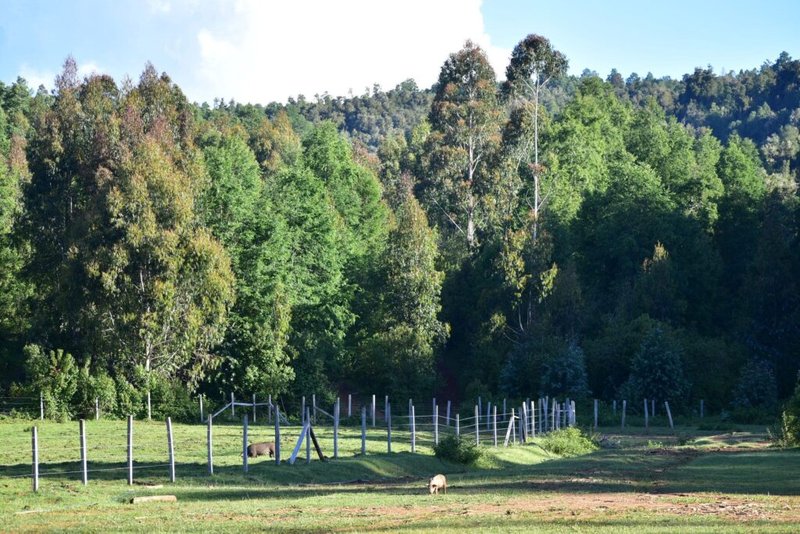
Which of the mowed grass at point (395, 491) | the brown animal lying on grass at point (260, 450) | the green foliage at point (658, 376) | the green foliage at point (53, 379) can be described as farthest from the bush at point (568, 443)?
the green foliage at point (53, 379)

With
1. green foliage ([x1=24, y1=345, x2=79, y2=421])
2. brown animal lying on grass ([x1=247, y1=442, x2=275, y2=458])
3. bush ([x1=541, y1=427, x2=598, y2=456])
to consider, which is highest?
green foliage ([x1=24, y1=345, x2=79, y2=421])

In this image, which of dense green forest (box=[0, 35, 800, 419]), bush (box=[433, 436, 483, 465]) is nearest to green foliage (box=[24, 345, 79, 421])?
dense green forest (box=[0, 35, 800, 419])

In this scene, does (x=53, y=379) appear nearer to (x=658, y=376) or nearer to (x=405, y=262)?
(x=405, y=262)

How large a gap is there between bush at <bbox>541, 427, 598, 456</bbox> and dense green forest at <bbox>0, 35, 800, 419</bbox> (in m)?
21.6

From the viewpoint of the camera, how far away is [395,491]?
29.6 metres

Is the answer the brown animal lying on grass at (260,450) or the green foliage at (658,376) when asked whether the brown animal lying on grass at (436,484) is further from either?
the green foliage at (658,376)

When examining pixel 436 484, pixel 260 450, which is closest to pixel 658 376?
pixel 260 450

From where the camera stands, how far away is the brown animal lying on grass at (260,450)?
39356mm

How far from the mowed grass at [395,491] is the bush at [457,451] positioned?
1.24 feet

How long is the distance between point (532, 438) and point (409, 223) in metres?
28.8

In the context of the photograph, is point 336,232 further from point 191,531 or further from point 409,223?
point 191,531

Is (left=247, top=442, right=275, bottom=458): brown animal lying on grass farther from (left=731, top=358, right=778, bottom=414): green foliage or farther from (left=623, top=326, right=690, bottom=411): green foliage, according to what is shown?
(left=731, top=358, right=778, bottom=414): green foliage

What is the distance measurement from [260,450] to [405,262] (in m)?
40.4

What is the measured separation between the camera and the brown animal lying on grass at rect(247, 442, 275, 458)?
129 ft
